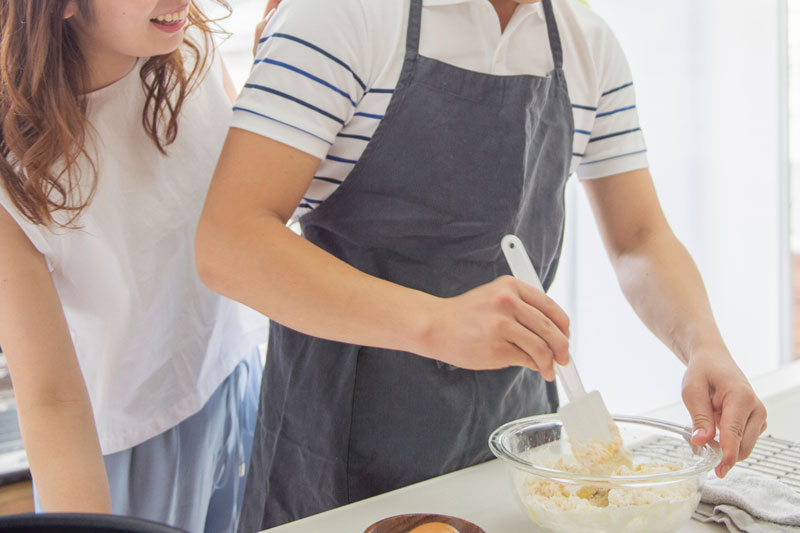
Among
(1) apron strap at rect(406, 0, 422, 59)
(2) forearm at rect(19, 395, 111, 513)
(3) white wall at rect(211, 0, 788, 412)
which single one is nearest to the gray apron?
(1) apron strap at rect(406, 0, 422, 59)

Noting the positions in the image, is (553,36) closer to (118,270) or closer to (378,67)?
(378,67)

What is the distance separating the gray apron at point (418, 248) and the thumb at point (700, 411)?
0.24 meters

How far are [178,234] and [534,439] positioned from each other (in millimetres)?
583

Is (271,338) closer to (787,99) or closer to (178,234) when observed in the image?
(178,234)

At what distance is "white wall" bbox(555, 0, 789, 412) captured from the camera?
2.86 metres

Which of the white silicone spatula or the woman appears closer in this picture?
the white silicone spatula

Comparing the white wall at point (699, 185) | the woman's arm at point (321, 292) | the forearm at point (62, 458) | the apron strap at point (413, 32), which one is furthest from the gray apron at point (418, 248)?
the white wall at point (699, 185)

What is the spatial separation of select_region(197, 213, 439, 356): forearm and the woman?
0.86ft

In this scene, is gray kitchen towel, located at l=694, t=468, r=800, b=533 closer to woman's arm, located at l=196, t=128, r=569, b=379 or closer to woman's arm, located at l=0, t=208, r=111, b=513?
woman's arm, located at l=196, t=128, r=569, b=379

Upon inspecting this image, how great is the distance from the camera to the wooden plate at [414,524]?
680 mm

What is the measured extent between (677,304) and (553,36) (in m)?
0.40

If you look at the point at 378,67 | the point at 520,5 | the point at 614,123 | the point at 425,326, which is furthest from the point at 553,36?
the point at 425,326

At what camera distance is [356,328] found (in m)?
0.79

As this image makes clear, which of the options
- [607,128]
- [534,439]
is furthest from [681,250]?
[534,439]
